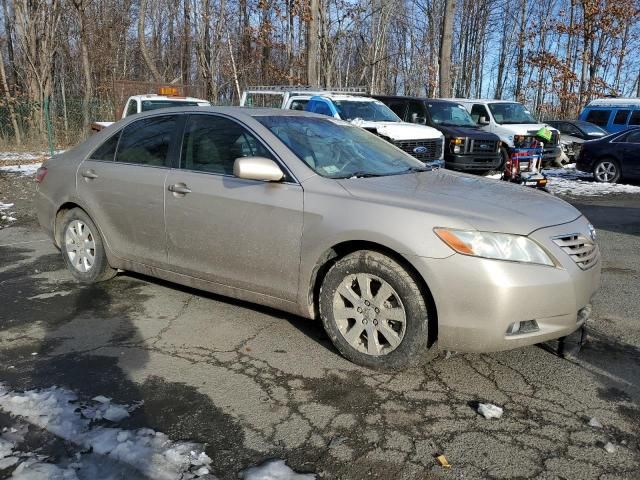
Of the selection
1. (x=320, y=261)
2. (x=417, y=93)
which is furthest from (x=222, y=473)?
(x=417, y=93)

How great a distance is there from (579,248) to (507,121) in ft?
43.7

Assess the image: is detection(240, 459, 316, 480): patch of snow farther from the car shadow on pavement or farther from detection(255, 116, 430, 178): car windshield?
detection(255, 116, 430, 178): car windshield

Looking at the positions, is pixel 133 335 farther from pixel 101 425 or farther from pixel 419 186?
pixel 419 186

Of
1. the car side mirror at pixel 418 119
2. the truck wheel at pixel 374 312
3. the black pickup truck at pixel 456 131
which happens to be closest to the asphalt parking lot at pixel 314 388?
the truck wheel at pixel 374 312

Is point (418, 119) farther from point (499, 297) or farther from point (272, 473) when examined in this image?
point (272, 473)

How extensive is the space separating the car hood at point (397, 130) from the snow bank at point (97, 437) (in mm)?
8549

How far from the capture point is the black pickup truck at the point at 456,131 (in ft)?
43.0

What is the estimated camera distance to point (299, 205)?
12.3 ft

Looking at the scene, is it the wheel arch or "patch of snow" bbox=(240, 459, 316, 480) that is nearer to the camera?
"patch of snow" bbox=(240, 459, 316, 480)

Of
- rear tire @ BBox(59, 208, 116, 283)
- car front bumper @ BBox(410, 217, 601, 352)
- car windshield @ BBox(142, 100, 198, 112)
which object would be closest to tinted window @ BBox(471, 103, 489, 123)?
car windshield @ BBox(142, 100, 198, 112)

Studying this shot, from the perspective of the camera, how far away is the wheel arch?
3357mm

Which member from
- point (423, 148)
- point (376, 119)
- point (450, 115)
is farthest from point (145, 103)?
point (450, 115)

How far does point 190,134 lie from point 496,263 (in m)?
2.62

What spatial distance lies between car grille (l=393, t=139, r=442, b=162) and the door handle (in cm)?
703
